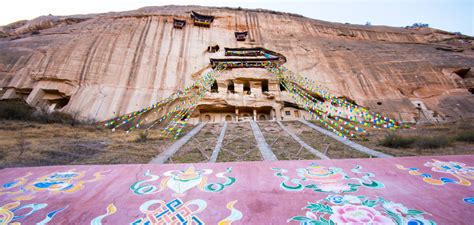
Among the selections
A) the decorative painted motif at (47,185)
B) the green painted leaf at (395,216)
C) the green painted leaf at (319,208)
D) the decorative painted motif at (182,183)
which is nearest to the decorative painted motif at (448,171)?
the green painted leaf at (395,216)

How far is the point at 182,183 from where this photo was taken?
8.31 ft

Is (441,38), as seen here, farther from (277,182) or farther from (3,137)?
(3,137)

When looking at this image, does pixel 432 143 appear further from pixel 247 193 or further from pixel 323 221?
pixel 247 193

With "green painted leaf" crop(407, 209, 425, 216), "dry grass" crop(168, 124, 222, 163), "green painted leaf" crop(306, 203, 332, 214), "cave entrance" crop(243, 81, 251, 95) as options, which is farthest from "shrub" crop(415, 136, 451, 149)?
"cave entrance" crop(243, 81, 251, 95)

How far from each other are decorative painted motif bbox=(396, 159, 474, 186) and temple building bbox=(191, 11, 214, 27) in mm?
23179

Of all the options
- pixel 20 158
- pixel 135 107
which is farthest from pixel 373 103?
pixel 20 158

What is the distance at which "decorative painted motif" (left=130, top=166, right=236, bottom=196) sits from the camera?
2398 millimetres

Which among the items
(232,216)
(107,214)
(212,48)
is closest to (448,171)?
(232,216)

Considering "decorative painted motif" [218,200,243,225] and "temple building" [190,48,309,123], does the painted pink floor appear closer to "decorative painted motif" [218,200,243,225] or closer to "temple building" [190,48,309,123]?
"decorative painted motif" [218,200,243,225]

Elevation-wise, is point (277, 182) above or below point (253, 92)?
below

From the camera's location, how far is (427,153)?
5.80m

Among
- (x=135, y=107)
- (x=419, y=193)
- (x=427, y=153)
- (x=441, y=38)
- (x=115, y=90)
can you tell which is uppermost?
(x=441, y=38)

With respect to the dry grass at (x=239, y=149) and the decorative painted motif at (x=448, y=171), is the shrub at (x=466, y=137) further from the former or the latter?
the dry grass at (x=239, y=149)

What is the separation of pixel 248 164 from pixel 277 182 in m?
0.68
